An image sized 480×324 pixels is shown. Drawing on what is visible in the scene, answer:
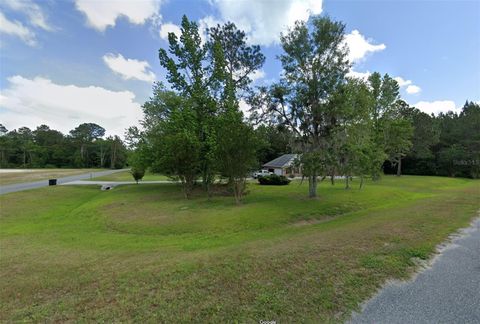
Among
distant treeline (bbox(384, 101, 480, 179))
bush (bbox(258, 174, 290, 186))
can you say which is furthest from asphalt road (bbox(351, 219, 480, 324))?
distant treeline (bbox(384, 101, 480, 179))

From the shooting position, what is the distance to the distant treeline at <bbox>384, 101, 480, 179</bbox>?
4319cm

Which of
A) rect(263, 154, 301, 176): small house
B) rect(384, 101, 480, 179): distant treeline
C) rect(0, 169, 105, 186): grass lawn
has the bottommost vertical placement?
rect(0, 169, 105, 186): grass lawn

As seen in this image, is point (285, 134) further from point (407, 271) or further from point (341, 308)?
point (341, 308)

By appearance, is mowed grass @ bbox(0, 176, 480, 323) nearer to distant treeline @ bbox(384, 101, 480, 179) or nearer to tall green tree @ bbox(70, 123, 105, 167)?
distant treeline @ bbox(384, 101, 480, 179)

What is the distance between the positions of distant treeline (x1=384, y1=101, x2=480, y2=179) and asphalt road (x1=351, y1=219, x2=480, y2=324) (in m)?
46.5

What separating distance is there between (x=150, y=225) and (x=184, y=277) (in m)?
6.90

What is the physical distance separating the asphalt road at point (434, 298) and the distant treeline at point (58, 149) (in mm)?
72840

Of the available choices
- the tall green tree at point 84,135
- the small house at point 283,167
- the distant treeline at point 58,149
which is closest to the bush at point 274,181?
the small house at point 283,167

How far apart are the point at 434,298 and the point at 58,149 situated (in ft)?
300

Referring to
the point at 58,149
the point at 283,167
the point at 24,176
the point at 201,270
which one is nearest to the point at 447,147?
the point at 283,167

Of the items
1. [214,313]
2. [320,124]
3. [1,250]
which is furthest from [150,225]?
[320,124]

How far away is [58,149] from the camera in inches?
2904

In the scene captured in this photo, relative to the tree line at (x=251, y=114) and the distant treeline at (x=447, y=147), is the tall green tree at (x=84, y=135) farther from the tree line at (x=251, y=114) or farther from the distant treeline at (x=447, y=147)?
the distant treeline at (x=447, y=147)

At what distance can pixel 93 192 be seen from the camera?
2283cm
